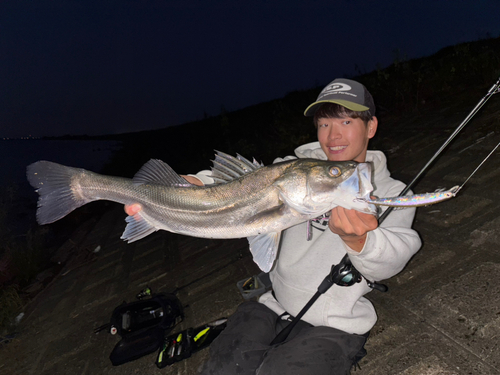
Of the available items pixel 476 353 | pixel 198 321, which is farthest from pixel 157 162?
pixel 476 353

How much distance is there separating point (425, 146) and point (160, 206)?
7.18 m

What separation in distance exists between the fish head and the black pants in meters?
1.23

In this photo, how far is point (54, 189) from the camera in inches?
108

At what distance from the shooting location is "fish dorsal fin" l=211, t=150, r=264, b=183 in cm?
260

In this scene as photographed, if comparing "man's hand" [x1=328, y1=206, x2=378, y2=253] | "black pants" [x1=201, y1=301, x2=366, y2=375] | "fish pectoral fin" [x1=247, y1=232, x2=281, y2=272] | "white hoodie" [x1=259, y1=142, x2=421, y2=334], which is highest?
"man's hand" [x1=328, y1=206, x2=378, y2=253]

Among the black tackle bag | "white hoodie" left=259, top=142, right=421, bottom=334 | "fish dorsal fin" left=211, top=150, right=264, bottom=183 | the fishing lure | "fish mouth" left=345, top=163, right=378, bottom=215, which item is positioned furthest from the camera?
the black tackle bag

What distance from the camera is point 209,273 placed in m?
5.94

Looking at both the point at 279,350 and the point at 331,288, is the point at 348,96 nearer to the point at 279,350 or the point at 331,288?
the point at 331,288

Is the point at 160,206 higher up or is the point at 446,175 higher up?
the point at 160,206

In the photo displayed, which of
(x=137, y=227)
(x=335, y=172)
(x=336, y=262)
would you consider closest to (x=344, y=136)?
(x=335, y=172)

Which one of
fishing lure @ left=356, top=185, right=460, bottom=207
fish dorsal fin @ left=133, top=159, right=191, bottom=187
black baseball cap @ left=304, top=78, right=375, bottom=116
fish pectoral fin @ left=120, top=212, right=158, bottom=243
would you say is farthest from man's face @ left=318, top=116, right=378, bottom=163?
fish pectoral fin @ left=120, top=212, right=158, bottom=243

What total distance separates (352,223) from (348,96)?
1378 mm

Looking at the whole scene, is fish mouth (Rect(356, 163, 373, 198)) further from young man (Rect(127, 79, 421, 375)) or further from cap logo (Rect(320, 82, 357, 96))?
cap logo (Rect(320, 82, 357, 96))

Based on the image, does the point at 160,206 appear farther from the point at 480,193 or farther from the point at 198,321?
the point at 480,193
